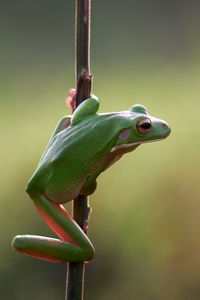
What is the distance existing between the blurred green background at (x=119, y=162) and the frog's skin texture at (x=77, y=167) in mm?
1823

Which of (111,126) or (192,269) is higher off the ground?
(111,126)

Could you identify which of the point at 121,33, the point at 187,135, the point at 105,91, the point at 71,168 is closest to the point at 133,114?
the point at 71,168

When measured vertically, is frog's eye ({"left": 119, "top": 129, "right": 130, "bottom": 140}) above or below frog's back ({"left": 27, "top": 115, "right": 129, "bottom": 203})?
above

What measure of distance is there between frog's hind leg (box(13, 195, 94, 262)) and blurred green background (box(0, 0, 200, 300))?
5.94 ft

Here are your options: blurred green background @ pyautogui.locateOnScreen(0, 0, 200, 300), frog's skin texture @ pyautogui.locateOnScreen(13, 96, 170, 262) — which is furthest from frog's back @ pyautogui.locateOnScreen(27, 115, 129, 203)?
blurred green background @ pyautogui.locateOnScreen(0, 0, 200, 300)

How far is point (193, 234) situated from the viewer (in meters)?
3.17

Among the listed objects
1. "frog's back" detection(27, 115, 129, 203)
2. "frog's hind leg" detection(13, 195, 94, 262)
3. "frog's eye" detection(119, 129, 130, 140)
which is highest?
"frog's eye" detection(119, 129, 130, 140)

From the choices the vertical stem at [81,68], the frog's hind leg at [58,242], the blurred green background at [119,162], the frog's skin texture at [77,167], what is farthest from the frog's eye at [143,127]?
the blurred green background at [119,162]

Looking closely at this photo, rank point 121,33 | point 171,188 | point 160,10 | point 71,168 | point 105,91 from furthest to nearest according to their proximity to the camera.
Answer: point 160,10 → point 121,33 → point 105,91 → point 171,188 → point 71,168

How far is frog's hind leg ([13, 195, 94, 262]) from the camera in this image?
126 cm

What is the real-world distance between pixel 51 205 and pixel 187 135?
2650 millimetres

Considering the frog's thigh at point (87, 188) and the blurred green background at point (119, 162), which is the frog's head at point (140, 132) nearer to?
the frog's thigh at point (87, 188)

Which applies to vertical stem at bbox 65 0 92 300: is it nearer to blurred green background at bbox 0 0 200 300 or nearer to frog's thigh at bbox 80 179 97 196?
frog's thigh at bbox 80 179 97 196

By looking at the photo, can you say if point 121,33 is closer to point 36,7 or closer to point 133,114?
point 36,7
